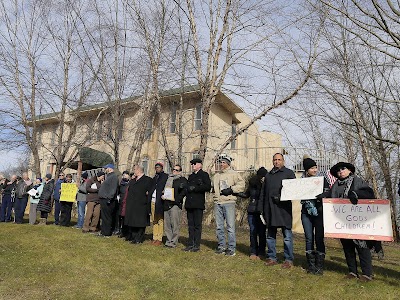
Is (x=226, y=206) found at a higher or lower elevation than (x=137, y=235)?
higher

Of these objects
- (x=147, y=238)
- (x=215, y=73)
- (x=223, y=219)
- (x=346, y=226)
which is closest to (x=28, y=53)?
(x=215, y=73)

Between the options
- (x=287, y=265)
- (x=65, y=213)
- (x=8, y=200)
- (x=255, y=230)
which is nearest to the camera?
(x=287, y=265)

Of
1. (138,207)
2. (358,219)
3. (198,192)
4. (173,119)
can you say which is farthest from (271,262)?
(173,119)

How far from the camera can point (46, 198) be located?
11445 mm

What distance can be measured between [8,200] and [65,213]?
2.37m

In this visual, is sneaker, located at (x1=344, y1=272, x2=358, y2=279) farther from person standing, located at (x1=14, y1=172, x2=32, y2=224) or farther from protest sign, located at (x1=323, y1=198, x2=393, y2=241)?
person standing, located at (x1=14, y1=172, x2=32, y2=224)

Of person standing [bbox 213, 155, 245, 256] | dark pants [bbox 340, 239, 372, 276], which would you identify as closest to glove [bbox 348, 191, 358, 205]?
dark pants [bbox 340, 239, 372, 276]

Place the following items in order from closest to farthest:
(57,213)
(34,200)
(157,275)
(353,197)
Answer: (353,197) → (157,275) → (34,200) → (57,213)

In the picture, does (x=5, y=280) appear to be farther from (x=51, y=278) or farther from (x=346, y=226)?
(x=346, y=226)

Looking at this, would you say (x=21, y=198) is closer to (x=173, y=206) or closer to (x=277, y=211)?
(x=173, y=206)

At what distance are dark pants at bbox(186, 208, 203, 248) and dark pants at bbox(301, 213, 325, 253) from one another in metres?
2.36

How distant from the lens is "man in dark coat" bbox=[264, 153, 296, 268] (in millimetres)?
6355

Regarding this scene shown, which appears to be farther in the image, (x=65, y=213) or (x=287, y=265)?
(x=65, y=213)

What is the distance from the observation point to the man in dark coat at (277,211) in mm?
6355
